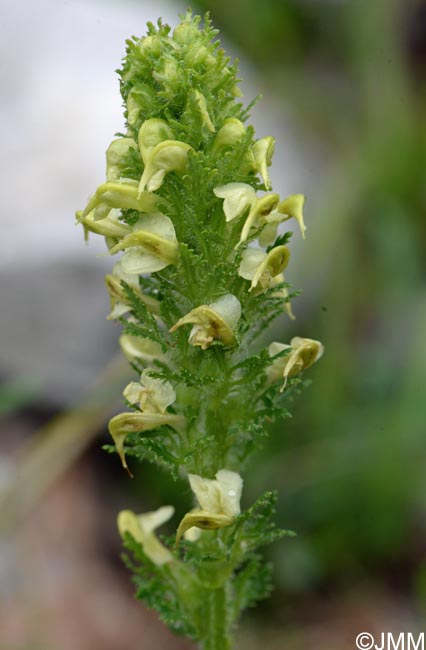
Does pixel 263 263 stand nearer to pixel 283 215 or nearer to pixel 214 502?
pixel 283 215

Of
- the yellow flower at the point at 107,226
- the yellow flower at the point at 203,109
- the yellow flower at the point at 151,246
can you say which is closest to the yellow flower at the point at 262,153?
the yellow flower at the point at 203,109

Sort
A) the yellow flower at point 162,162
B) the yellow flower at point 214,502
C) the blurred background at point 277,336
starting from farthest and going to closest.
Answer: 1. the blurred background at point 277,336
2. the yellow flower at point 214,502
3. the yellow flower at point 162,162

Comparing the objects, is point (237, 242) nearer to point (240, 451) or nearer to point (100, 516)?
point (240, 451)

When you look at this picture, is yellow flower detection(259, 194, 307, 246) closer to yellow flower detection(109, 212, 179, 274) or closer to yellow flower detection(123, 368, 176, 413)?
yellow flower detection(109, 212, 179, 274)

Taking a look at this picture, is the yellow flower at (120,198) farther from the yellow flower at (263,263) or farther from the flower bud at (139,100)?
the yellow flower at (263,263)

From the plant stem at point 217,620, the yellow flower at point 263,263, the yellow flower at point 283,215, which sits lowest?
the plant stem at point 217,620

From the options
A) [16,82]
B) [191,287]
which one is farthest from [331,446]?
[16,82]
